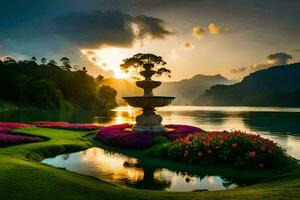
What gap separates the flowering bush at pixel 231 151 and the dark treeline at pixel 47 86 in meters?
118

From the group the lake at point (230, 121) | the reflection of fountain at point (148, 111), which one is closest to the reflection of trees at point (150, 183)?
the reflection of fountain at point (148, 111)

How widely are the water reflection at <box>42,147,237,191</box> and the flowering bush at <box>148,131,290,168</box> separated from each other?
202cm

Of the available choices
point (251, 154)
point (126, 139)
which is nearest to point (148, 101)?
point (126, 139)

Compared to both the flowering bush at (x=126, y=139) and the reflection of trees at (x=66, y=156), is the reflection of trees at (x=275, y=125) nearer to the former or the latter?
the flowering bush at (x=126, y=139)

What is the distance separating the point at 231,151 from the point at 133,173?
5397 millimetres

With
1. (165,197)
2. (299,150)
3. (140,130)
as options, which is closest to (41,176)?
(165,197)

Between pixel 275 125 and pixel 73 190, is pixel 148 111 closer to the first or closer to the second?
pixel 73 190

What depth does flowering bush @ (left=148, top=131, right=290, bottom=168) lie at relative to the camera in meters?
18.5

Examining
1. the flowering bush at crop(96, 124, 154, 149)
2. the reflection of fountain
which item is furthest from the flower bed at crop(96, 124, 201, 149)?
the reflection of fountain

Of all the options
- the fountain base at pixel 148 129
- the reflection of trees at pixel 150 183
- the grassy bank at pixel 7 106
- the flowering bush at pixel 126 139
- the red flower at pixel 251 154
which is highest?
the grassy bank at pixel 7 106

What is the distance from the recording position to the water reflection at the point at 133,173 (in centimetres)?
1524

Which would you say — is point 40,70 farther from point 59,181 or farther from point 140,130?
point 59,181

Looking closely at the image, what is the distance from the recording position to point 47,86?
462ft

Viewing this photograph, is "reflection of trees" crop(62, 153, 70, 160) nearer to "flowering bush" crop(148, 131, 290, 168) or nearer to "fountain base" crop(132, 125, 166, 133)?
"flowering bush" crop(148, 131, 290, 168)
